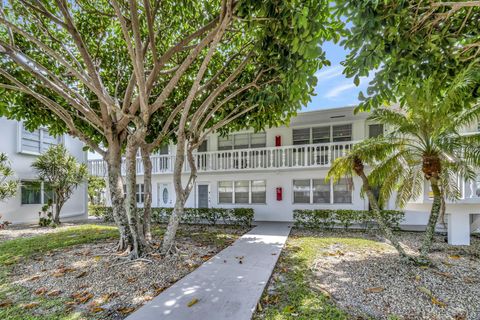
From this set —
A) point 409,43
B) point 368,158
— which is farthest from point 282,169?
point 409,43

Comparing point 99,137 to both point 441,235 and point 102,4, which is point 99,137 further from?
point 441,235

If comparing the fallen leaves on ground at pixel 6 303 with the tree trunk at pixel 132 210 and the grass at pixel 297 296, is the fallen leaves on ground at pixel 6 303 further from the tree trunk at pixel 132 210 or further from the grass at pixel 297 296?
Result: the grass at pixel 297 296

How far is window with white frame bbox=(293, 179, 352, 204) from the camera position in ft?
41.4

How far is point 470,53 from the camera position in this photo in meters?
4.69

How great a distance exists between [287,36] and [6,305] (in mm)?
7170

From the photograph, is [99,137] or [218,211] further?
[218,211]

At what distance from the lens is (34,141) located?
46.9 feet

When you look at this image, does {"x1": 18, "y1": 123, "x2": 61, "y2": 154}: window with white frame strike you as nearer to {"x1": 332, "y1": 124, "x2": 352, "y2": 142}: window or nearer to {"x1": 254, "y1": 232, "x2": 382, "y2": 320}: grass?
{"x1": 254, "y1": 232, "x2": 382, "y2": 320}: grass

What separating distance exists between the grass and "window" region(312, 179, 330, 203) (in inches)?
224

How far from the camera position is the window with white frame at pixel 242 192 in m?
14.0

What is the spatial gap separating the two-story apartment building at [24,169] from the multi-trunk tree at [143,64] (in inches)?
284

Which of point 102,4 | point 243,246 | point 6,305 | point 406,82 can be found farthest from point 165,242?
point 102,4

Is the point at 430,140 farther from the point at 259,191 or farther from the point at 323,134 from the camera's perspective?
the point at 259,191

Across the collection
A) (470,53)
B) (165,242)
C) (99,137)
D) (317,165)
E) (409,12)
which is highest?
(409,12)
